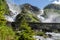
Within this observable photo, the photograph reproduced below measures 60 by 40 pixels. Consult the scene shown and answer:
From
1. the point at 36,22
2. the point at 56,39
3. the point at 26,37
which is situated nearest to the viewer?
the point at 26,37

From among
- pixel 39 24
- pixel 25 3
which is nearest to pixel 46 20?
pixel 39 24

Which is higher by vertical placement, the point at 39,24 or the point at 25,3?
the point at 25,3

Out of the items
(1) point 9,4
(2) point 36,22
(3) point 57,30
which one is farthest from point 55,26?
(1) point 9,4

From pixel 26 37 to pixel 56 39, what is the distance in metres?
3.44

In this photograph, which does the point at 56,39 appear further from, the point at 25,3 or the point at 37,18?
the point at 25,3

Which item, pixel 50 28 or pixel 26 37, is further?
pixel 50 28

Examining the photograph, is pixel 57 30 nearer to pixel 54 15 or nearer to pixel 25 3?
pixel 54 15

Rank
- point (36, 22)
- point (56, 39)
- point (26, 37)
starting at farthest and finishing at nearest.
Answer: point (36, 22), point (56, 39), point (26, 37)

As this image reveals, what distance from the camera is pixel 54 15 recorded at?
7.98 m

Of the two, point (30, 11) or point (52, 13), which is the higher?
point (30, 11)

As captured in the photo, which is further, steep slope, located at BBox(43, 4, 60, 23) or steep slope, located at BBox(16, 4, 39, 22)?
steep slope, located at BBox(43, 4, 60, 23)

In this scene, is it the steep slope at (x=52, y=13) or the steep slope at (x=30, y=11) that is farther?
the steep slope at (x=52, y=13)

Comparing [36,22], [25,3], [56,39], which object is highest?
[25,3]

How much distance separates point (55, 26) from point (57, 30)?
0.54 feet
